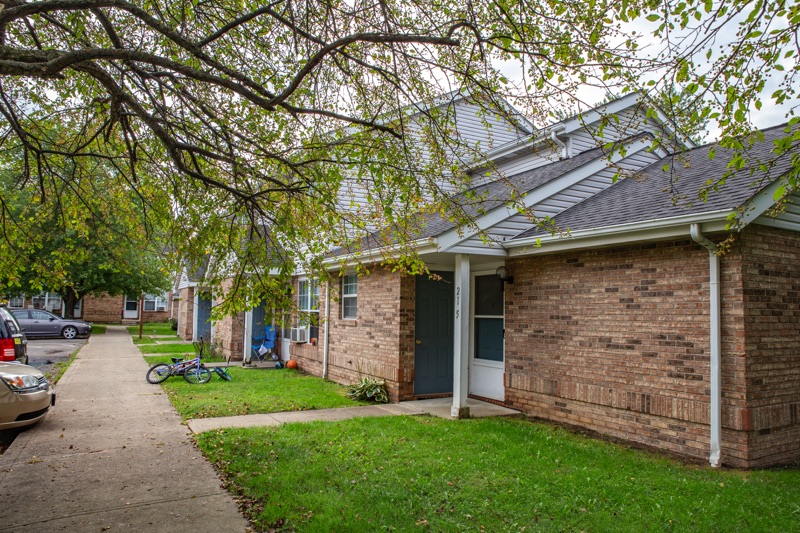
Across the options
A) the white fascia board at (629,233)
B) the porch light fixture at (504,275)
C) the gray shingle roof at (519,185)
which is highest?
the gray shingle roof at (519,185)

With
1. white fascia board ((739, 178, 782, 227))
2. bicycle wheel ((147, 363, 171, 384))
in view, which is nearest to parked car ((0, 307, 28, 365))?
bicycle wheel ((147, 363, 171, 384))

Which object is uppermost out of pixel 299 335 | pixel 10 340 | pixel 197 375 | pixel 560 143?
pixel 560 143

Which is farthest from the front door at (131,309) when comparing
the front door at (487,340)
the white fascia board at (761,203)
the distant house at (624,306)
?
the white fascia board at (761,203)

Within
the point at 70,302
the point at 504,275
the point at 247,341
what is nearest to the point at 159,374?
the point at 247,341

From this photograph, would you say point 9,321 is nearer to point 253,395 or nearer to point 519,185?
point 253,395

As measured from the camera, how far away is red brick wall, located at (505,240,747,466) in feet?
21.2

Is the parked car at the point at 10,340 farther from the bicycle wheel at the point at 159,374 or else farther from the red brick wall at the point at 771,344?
the red brick wall at the point at 771,344

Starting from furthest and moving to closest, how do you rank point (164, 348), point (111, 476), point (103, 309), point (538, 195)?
point (103, 309) < point (164, 348) < point (538, 195) < point (111, 476)

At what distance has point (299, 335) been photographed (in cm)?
1554

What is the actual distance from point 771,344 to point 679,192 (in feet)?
7.40

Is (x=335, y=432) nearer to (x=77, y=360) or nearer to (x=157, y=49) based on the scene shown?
(x=157, y=49)

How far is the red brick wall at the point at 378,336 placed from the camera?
10.5m

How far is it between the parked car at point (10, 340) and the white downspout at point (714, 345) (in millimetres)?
12041

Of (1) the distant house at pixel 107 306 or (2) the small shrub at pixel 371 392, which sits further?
(1) the distant house at pixel 107 306
